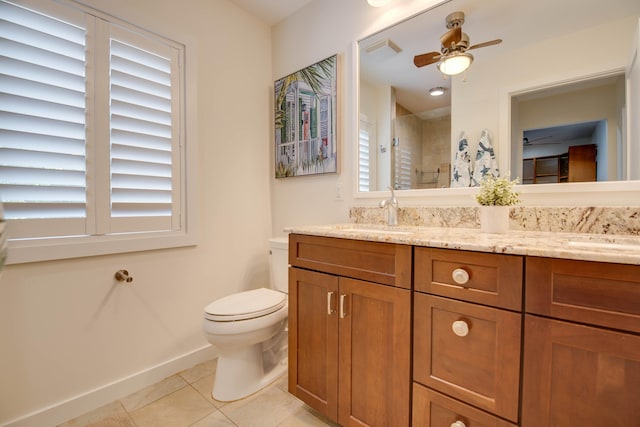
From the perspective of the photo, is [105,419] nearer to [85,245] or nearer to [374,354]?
[85,245]

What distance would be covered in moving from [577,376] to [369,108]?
155 cm

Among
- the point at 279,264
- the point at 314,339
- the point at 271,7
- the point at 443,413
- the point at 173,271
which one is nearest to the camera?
the point at 443,413

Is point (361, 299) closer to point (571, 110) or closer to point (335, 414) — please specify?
point (335, 414)

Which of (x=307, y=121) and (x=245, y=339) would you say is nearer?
(x=245, y=339)

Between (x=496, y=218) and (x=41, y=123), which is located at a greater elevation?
(x=41, y=123)

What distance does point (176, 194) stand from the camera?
179 cm

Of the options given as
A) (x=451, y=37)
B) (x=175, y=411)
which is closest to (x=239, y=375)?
(x=175, y=411)

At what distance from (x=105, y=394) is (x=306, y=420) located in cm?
109

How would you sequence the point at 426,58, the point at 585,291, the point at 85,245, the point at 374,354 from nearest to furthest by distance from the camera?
the point at 585,291 → the point at 374,354 → the point at 85,245 → the point at 426,58

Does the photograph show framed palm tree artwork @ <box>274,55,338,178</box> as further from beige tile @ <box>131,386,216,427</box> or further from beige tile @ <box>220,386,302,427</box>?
beige tile @ <box>131,386,216,427</box>

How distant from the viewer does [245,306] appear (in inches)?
62.1

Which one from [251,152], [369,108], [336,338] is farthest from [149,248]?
[369,108]

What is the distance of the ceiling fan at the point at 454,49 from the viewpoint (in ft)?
4.66

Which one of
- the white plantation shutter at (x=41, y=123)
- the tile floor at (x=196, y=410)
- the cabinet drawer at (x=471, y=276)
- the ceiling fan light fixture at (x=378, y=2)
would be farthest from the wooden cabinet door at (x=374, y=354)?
the ceiling fan light fixture at (x=378, y=2)
